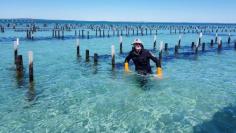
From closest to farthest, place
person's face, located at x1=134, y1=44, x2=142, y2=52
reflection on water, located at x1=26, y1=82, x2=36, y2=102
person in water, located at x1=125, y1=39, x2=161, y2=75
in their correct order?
reflection on water, located at x1=26, y1=82, x2=36, y2=102, person's face, located at x1=134, y1=44, x2=142, y2=52, person in water, located at x1=125, y1=39, x2=161, y2=75

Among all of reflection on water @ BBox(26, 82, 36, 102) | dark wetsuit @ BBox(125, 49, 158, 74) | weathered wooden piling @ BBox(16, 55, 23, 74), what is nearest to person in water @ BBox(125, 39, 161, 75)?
dark wetsuit @ BBox(125, 49, 158, 74)

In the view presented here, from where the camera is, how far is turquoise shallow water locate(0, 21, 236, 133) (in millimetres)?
11008

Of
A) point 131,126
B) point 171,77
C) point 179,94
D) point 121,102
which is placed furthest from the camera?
point 171,77

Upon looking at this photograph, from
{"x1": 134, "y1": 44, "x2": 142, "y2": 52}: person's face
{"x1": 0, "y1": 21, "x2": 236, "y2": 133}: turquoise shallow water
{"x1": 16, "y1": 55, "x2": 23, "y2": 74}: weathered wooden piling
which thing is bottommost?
{"x1": 0, "y1": 21, "x2": 236, "y2": 133}: turquoise shallow water

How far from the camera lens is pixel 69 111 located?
12547 millimetres

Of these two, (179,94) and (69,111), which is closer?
(69,111)

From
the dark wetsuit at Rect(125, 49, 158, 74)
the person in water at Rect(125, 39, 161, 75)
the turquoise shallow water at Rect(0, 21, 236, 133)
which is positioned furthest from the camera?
the dark wetsuit at Rect(125, 49, 158, 74)

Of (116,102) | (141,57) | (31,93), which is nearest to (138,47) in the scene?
(141,57)

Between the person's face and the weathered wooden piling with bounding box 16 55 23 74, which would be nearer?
the person's face

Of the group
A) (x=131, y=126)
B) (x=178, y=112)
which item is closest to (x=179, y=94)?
(x=178, y=112)

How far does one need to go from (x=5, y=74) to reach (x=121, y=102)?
32.3 feet

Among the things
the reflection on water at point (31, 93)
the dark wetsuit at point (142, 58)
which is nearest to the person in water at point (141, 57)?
the dark wetsuit at point (142, 58)

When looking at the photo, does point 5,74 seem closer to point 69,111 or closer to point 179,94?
point 69,111

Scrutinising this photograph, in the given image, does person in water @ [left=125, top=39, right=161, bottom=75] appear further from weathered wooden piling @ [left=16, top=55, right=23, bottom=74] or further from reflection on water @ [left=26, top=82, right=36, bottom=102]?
weathered wooden piling @ [left=16, top=55, right=23, bottom=74]
